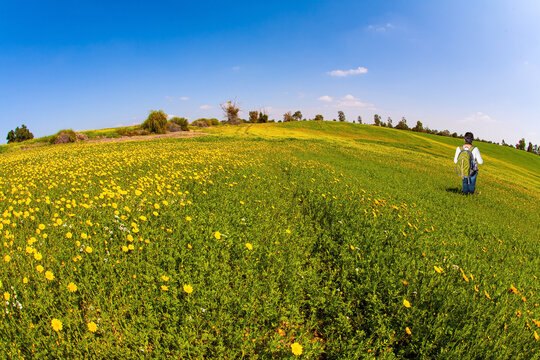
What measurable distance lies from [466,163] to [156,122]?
118ft

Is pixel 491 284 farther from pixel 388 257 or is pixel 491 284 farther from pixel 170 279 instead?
pixel 170 279

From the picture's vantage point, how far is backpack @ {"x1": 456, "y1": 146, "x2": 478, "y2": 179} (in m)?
9.86

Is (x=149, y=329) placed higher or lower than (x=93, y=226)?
lower

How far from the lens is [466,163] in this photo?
10023 millimetres

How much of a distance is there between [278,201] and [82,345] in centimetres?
451

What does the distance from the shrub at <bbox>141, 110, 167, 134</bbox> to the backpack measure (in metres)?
35.3

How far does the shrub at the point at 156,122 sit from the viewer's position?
3481 centimetres

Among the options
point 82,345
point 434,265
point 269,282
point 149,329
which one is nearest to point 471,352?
point 434,265

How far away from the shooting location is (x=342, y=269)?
3668 mm

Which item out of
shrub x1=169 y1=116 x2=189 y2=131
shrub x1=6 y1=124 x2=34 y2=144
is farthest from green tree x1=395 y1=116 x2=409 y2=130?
shrub x1=6 y1=124 x2=34 y2=144

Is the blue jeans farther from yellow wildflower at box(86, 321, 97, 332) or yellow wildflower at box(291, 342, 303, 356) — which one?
yellow wildflower at box(86, 321, 97, 332)

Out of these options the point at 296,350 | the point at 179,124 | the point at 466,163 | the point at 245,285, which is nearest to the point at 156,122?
the point at 179,124

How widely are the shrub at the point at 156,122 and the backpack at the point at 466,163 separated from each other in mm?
35303

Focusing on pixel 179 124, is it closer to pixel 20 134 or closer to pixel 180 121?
pixel 180 121
